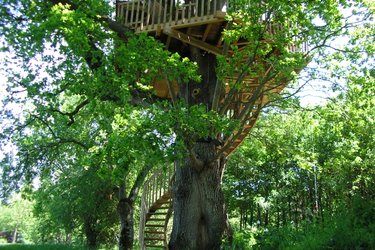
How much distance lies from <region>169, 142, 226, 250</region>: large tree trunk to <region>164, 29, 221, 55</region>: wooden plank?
7.83ft

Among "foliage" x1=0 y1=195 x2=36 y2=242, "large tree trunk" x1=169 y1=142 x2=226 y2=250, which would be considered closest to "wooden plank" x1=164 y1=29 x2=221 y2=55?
"large tree trunk" x1=169 y1=142 x2=226 y2=250

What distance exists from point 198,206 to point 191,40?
3.93 m

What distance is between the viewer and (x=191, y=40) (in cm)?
924

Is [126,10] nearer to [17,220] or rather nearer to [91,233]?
[91,233]

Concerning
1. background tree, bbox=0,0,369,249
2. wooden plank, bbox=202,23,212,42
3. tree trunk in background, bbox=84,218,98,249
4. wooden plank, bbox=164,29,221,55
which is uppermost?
wooden plank, bbox=202,23,212,42

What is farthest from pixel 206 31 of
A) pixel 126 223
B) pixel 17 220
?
pixel 17 220

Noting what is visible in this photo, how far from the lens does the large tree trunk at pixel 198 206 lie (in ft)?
27.8

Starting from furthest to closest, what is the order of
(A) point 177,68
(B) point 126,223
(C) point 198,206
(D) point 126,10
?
(B) point 126,223
(D) point 126,10
(C) point 198,206
(A) point 177,68

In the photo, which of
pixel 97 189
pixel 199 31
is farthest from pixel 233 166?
pixel 199 31

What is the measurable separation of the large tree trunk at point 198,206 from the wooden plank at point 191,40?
2386 millimetres

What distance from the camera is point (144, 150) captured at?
580 cm

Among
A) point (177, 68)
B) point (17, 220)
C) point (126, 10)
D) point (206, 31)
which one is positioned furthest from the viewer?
point (17, 220)

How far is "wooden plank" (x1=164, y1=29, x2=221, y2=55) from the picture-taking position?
8875 mm

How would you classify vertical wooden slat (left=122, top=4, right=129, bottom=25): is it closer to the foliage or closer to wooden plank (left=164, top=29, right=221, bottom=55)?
wooden plank (left=164, top=29, right=221, bottom=55)
